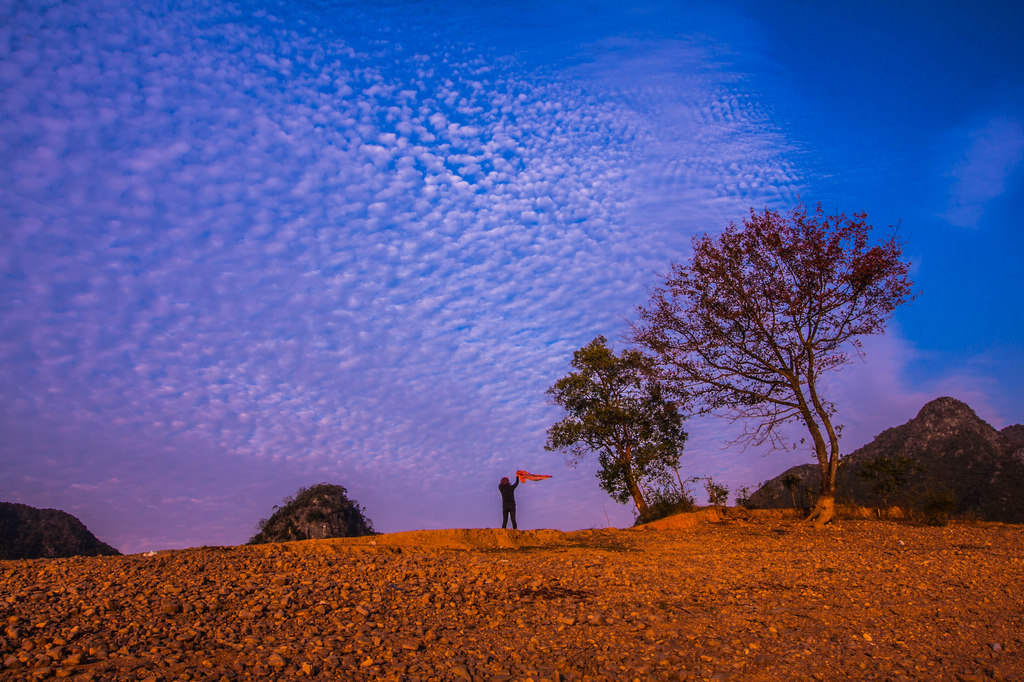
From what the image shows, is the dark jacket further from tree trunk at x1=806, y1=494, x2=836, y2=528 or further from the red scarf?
tree trunk at x1=806, y1=494, x2=836, y2=528

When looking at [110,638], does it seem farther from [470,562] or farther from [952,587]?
[952,587]

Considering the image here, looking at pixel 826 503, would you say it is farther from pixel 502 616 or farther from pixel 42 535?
pixel 42 535

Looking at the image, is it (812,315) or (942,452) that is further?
(942,452)

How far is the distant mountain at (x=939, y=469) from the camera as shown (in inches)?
781

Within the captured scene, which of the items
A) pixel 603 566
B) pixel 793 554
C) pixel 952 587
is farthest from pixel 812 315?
pixel 603 566

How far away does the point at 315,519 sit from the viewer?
60.8ft

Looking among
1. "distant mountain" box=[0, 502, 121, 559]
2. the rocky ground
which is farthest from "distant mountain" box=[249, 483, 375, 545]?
the rocky ground

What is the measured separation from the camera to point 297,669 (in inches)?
205

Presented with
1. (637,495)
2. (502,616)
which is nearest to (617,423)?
(637,495)

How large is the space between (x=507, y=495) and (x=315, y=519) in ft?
19.2

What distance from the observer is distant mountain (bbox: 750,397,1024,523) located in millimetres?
19844

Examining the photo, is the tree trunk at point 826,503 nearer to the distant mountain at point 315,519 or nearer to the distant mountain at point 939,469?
the distant mountain at point 939,469

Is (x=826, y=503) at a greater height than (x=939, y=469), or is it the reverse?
(x=939, y=469)

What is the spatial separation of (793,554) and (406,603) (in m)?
7.89
